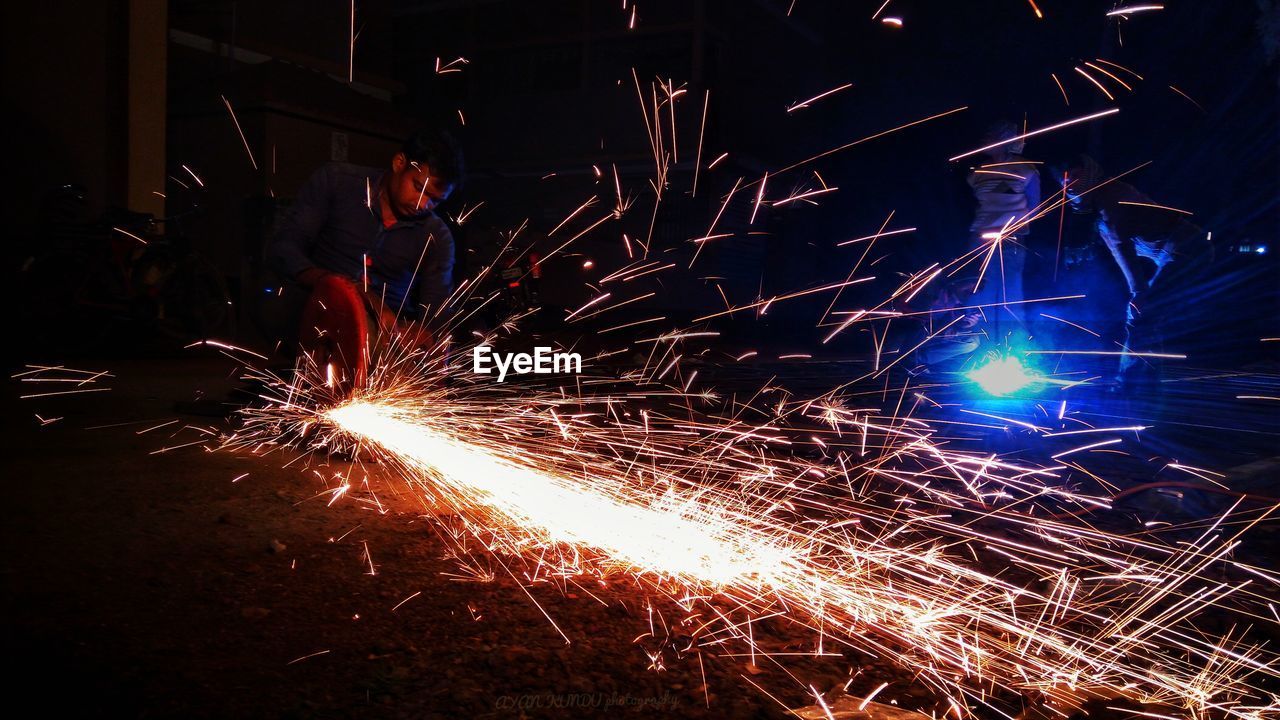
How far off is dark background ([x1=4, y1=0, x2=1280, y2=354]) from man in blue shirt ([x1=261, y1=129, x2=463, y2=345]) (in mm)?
1840

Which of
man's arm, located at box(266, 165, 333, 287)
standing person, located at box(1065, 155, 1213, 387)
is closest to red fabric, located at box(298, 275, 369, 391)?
man's arm, located at box(266, 165, 333, 287)

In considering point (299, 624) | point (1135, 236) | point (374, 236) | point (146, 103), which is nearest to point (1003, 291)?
point (1135, 236)

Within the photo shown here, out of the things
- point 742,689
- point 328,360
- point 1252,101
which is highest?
point 1252,101

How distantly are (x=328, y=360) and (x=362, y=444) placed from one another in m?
0.46

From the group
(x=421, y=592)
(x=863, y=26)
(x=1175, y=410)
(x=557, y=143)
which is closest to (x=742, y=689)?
(x=421, y=592)

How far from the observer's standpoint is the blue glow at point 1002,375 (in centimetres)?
581

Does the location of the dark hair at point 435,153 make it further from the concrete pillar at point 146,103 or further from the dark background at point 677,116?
the concrete pillar at point 146,103

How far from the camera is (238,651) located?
1700 mm

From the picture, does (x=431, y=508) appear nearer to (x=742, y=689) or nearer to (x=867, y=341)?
(x=742, y=689)

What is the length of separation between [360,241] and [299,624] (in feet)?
9.52

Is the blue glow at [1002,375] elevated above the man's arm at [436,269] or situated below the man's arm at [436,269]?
below

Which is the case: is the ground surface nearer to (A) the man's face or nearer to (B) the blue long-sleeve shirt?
(B) the blue long-sleeve shirt

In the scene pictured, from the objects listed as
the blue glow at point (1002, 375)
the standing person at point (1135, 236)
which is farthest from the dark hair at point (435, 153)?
the standing person at point (1135, 236)

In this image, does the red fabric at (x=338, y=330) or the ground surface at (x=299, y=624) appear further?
the red fabric at (x=338, y=330)
